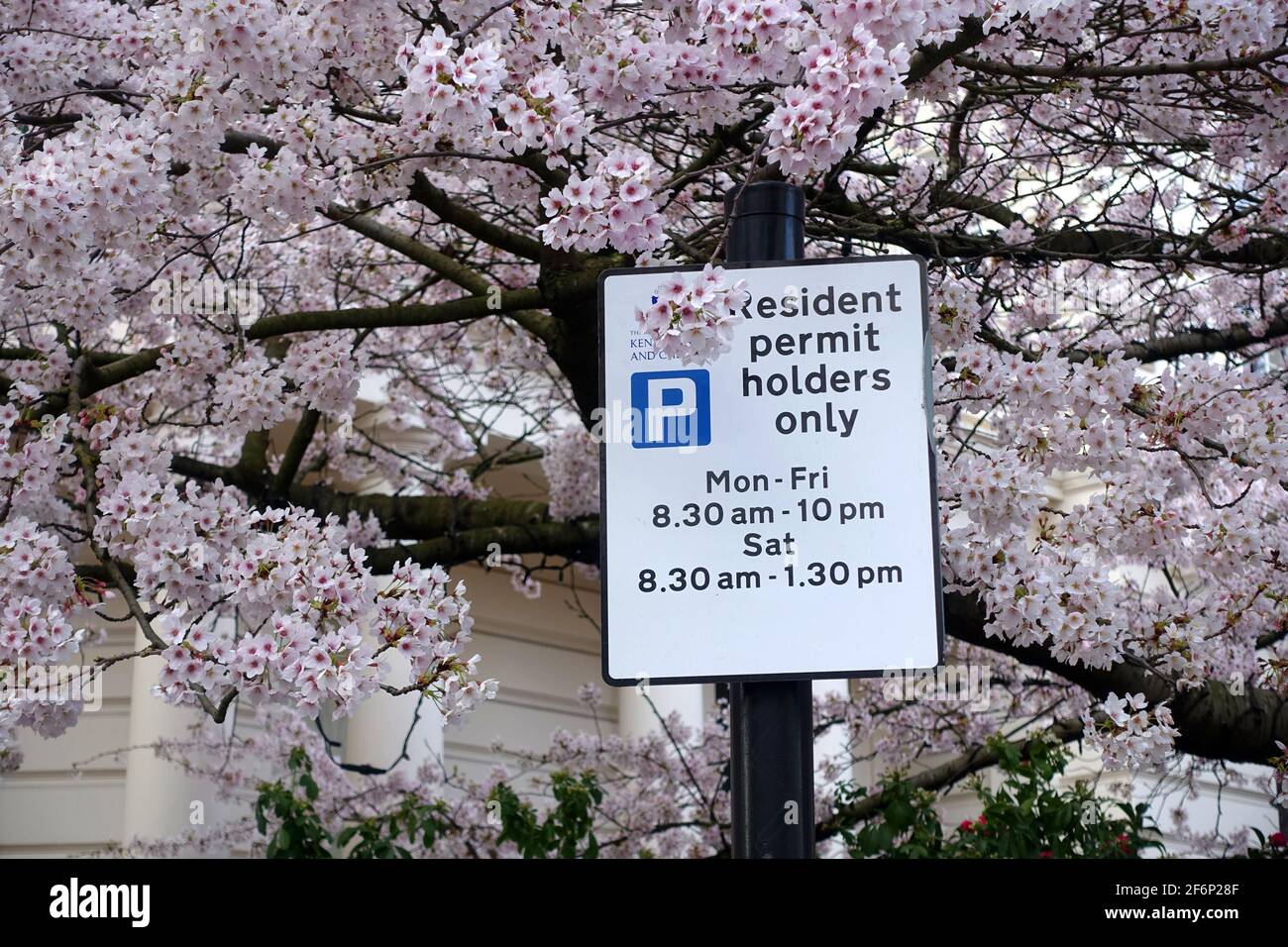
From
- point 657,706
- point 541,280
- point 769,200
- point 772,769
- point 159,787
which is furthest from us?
point 657,706

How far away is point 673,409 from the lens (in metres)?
2.33

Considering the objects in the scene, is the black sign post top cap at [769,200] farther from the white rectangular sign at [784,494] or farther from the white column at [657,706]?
the white column at [657,706]

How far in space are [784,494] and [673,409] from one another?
0.73ft

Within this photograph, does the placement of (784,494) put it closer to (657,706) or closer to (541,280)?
(541,280)

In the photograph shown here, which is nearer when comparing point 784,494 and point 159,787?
point 784,494

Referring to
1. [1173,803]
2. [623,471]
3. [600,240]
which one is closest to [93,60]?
[600,240]

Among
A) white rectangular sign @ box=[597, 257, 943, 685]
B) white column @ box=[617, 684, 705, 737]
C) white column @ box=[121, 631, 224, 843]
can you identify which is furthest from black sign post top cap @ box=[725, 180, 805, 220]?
white column @ box=[617, 684, 705, 737]

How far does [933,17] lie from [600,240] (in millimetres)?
893

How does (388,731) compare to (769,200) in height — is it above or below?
below

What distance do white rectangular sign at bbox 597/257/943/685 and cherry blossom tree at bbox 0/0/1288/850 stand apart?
0.10 m

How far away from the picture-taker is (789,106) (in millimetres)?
3010

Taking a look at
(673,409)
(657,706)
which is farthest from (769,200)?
(657,706)

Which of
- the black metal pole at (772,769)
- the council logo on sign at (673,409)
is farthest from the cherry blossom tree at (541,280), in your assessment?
the black metal pole at (772,769)

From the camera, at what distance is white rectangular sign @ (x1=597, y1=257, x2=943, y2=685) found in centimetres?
222
